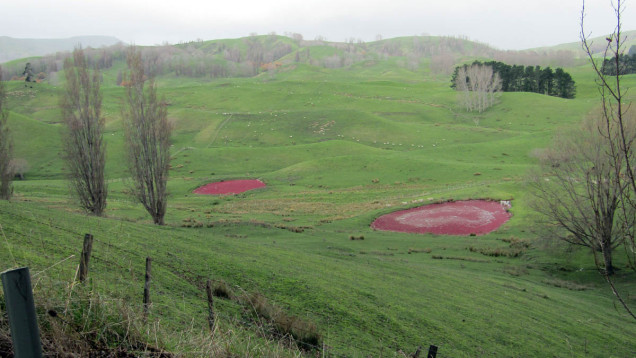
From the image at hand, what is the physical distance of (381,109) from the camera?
392 feet

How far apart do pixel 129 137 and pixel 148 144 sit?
5.62 feet

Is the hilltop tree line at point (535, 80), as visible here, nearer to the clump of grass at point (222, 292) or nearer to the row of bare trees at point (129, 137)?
the row of bare trees at point (129, 137)

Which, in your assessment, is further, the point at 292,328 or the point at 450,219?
the point at 450,219

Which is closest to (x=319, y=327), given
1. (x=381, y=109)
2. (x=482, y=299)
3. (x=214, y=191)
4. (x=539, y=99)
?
(x=482, y=299)

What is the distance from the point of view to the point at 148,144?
30266 mm

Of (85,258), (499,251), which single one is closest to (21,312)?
(85,258)

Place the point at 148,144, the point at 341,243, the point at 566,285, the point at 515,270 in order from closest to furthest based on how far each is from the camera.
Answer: the point at 566,285
the point at 515,270
the point at 148,144
the point at 341,243

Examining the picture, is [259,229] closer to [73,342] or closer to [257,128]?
[73,342]

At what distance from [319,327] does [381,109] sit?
11316 centimetres

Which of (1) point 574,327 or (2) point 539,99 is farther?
(2) point 539,99

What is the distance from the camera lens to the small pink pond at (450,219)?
3825cm

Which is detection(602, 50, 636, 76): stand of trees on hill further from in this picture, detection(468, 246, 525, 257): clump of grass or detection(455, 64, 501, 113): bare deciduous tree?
detection(455, 64, 501, 113): bare deciduous tree

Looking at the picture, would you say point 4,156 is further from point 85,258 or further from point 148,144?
point 85,258

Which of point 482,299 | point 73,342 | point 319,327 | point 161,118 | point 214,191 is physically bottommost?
point 214,191
